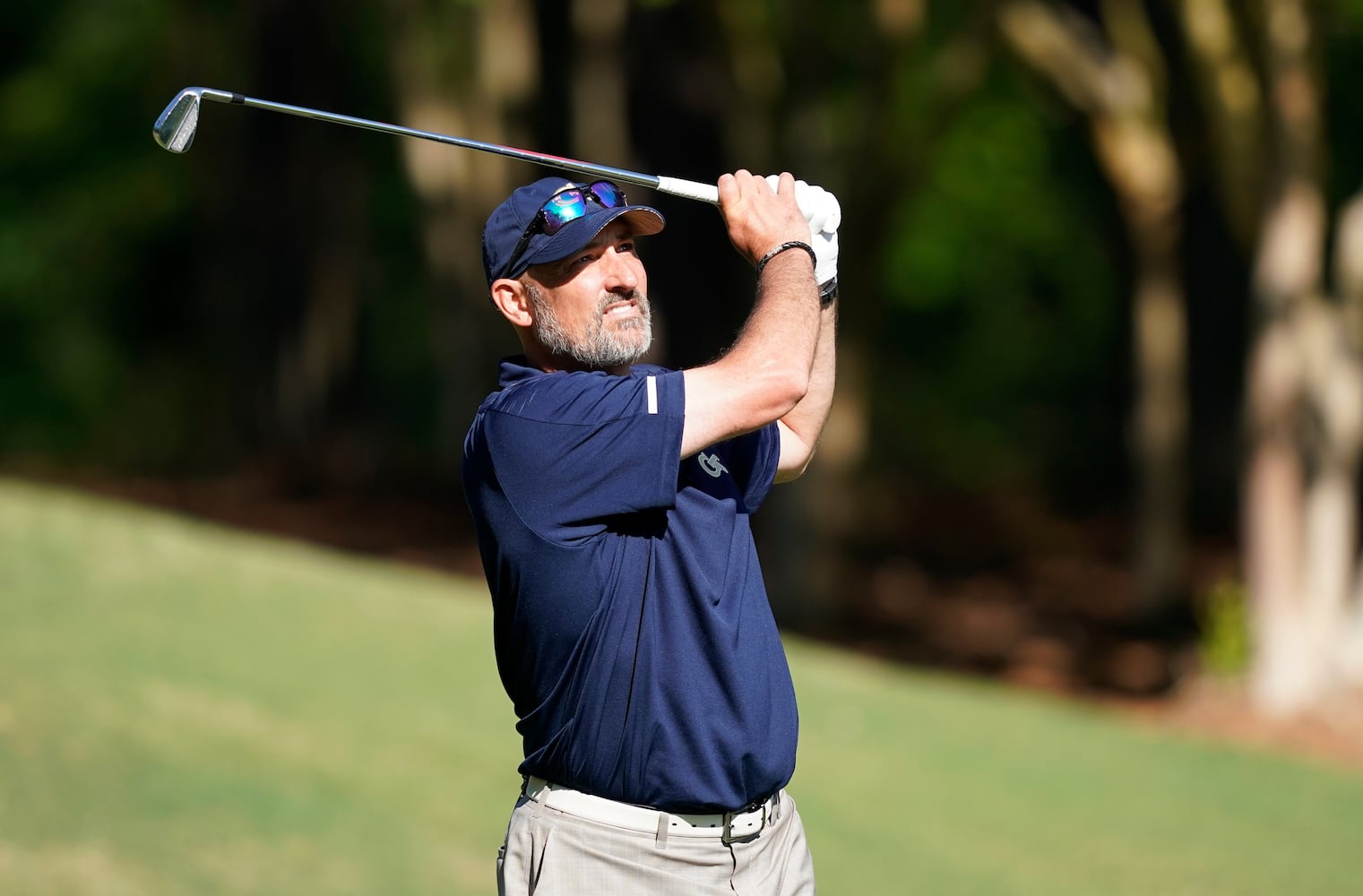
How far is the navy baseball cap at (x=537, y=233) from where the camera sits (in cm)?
344

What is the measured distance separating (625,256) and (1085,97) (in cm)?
1125

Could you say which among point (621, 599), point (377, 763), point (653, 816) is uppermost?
point (621, 599)

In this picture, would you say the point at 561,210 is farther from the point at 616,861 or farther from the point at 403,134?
the point at 616,861

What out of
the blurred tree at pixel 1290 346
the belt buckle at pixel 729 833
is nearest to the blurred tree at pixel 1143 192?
the blurred tree at pixel 1290 346

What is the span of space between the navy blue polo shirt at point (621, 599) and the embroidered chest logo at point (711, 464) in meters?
0.11

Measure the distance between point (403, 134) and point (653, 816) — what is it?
59.8 inches

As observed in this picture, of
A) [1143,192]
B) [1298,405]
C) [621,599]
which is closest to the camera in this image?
[621,599]

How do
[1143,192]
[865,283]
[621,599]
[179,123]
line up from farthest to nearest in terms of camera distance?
[865,283] → [1143,192] → [179,123] → [621,599]

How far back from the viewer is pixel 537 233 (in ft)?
11.5

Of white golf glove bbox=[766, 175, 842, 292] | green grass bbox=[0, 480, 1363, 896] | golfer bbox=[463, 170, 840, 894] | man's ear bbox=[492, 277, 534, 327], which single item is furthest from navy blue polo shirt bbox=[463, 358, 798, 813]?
green grass bbox=[0, 480, 1363, 896]

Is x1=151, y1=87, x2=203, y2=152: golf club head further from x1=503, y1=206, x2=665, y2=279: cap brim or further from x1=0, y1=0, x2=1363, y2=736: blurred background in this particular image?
x1=0, y1=0, x2=1363, y2=736: blurred background

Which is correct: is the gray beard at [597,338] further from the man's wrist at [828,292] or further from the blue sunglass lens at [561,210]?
the man's wrist at [828,292]

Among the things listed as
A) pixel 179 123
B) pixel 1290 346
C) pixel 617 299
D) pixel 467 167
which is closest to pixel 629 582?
pixel 617 299

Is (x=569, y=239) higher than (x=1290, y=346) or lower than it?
lower
